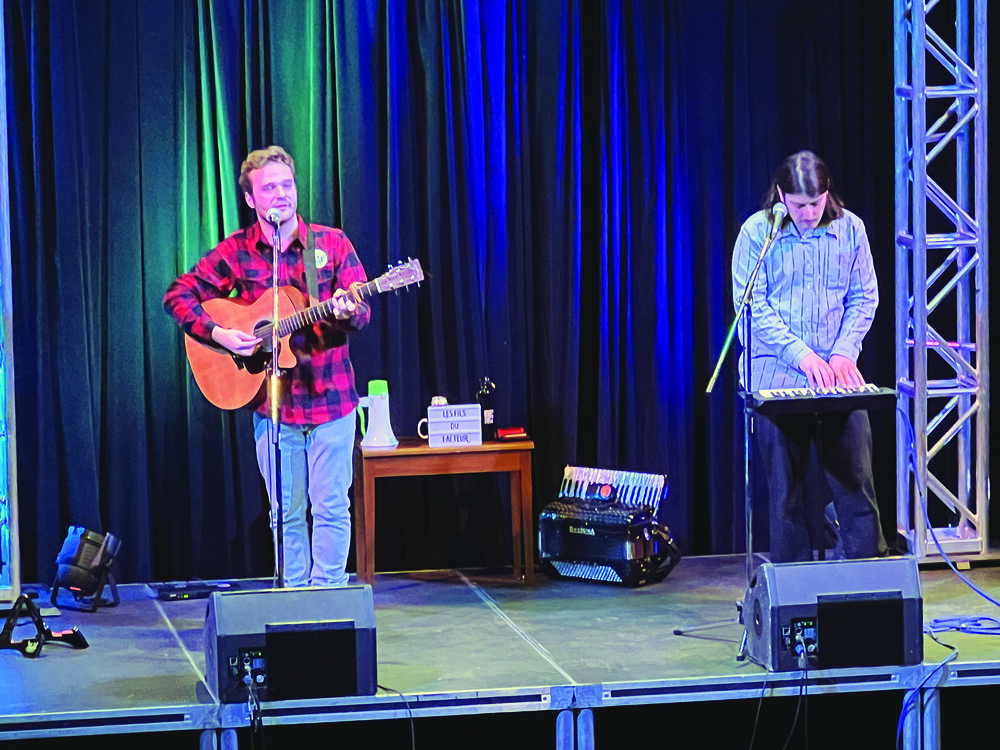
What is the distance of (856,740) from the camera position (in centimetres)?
488

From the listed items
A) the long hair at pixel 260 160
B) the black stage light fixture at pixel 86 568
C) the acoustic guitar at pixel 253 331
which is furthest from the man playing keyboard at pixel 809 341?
the black stage light fixture at pixel 86 568

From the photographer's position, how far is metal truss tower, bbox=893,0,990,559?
582 centimetres

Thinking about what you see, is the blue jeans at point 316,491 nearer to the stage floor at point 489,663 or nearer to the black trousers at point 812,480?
the stage floor at point 489,663

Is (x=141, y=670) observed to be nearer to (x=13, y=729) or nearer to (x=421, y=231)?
(x=13, y=729)

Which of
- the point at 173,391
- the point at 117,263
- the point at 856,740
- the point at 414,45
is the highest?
the point at 414,45

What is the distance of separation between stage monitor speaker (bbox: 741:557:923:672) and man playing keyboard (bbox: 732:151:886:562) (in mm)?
463

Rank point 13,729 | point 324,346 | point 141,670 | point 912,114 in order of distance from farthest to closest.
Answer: point 912,114
point 324,346
point 141,670
point 13,729

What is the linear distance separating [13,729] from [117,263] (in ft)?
8.12

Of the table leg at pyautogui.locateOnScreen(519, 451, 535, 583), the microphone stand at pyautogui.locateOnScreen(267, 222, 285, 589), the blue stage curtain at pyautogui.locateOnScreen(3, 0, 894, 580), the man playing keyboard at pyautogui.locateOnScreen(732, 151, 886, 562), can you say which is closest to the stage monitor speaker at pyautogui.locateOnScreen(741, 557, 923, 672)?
the man playing keyboard at pyautogui.locateOnScreen(732, 151, 886, 562)

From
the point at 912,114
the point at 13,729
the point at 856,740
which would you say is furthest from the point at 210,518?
the point at 912,114

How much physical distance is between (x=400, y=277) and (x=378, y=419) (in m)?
0.91

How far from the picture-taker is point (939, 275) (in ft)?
19.7

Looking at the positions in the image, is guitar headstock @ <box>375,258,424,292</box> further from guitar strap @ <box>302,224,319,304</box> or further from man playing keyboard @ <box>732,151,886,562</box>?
man playing keyboard @ <box>732,151,886,562</box>

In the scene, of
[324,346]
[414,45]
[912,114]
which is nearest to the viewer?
[324,346]
